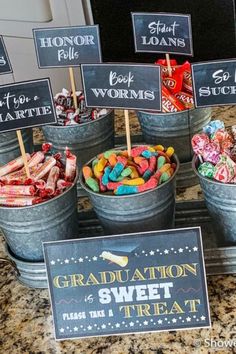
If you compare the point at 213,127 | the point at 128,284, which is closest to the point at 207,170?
the point at 213,127

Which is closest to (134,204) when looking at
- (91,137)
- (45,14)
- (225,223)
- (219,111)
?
(225,223)

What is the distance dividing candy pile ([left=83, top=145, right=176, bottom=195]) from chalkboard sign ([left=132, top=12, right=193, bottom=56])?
0.33 m

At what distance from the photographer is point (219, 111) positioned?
178 cm

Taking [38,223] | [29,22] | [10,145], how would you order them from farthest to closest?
[29,22] → [10,145] → [38,223]

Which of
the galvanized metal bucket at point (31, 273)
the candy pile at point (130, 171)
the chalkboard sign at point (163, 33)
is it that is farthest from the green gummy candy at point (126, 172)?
the chalkboard sign at point (163, 33)

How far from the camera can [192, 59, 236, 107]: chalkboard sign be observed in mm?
1149

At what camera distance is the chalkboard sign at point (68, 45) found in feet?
4.89

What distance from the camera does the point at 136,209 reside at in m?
1.13

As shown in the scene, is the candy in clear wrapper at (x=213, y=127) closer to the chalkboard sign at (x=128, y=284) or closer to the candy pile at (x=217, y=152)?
the candy pile at (x=217, y=152)

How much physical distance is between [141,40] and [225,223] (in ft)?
2.00

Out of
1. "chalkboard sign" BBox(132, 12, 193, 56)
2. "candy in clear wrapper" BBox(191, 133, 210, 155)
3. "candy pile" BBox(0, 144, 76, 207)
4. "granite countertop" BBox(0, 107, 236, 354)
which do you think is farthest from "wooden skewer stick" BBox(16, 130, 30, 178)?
"chalkboard sign" BBox(132, 12, 193, 56)

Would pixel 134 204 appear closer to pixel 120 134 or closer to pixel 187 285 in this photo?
pixel 187 285

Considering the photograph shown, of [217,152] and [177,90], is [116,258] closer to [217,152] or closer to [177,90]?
[217,152]

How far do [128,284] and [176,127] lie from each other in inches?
21.2
